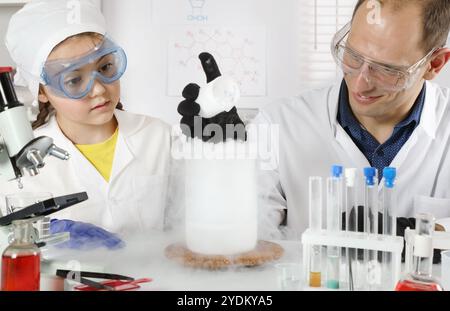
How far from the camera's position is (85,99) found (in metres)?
1.80

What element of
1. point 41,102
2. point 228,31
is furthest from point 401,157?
point 41,102

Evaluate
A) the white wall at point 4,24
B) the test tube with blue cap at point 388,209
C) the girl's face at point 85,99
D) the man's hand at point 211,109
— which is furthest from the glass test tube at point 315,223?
the white wall at point 4,24

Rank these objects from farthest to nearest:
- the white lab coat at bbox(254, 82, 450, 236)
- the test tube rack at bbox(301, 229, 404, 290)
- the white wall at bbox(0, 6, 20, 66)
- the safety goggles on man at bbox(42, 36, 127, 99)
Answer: the white wall at bbox(0, 6, 20, 66)
the white lab coat at bbox(254, 82, 450, 236)
the safety goggles on man at bbox(42, 36, 127, 99)
the test tube rack at bbox(301, 229, 404, 290)

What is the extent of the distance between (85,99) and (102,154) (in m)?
0.28

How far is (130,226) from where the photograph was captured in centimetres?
185

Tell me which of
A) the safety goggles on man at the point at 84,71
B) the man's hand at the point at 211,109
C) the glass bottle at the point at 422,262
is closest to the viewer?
the glass bottle at the point at 422,262

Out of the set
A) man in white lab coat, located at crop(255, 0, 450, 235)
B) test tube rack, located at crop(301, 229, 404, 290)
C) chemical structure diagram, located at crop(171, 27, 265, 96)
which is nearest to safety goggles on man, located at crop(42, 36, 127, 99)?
man in white lab coat, located at crop(255, 0, 450, 235)

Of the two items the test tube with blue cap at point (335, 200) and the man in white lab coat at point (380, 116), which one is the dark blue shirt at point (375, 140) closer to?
the man in white lab coat at point (380, 116)

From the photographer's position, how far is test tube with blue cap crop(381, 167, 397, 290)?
100cm

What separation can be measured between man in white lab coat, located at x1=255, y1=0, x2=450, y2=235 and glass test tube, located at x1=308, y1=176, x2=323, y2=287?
62 cm

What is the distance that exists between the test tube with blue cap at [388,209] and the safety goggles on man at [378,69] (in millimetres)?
675

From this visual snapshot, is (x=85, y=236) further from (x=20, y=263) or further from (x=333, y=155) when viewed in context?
(x=333, y=155)

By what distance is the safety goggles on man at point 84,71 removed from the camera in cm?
177

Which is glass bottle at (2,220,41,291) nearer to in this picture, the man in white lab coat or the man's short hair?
the man in white lab coat
